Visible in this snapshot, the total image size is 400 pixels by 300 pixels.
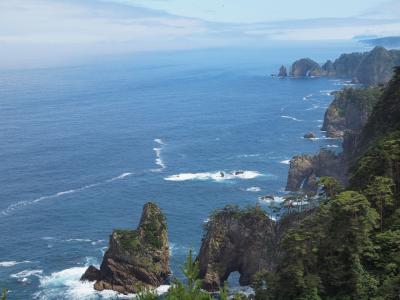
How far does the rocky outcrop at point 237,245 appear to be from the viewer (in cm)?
8644

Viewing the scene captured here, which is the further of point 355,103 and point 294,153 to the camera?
point 355,103

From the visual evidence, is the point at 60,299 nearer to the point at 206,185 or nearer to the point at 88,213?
the point at 88,213

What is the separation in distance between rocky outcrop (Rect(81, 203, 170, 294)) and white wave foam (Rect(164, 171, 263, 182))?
48781 millimetres

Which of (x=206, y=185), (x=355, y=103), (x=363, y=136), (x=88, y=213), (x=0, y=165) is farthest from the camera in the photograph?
(x=355, y=103)

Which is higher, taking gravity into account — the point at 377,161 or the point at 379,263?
the point at 377,161

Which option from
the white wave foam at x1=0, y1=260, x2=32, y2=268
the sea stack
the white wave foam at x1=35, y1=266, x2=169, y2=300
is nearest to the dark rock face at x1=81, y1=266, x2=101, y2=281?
the white wave foam at x1=35, y1=266, x2=169, y2=300

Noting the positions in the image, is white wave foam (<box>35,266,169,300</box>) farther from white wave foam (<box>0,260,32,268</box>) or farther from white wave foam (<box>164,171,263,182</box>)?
white wave foam (<box>164,171,263,182</box>)

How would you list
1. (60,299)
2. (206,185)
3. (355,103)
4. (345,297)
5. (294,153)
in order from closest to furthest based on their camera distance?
(345,297), (60,299), (206,185), (294,153), (355,103)

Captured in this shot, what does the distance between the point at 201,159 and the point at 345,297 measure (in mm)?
108211

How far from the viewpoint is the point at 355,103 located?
177 metres

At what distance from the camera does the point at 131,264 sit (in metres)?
85.4

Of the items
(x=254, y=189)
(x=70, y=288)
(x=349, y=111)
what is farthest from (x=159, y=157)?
(x=70, y=288)

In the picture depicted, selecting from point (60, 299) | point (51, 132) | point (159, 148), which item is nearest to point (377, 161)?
point (60, 299)

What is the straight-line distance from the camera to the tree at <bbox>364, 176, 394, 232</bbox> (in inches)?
2172
